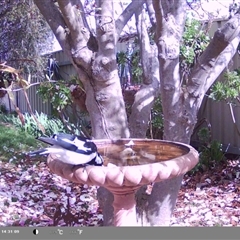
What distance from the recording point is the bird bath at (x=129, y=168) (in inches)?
59.1

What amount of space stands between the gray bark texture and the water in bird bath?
27 cm

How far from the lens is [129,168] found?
4.91 ft

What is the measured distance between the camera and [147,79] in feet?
8.64

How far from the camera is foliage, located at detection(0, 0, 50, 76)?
586cm

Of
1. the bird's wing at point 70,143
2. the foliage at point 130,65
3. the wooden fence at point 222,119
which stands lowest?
the wooden fence at point 222,119

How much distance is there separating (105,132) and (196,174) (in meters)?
1.69

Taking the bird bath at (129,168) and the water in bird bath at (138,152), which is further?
the water in bird bath at (138,152)

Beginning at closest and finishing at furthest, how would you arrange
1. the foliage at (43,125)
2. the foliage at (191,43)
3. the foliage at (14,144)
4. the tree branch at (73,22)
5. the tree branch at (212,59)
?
the tree branch at (73,22)
the tree branch at (212,59)
the foliage at (191,43)
the foliage at (14,144)
the foliage at (43,125)

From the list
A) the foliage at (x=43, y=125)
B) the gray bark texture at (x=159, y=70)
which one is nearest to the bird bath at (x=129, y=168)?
the gray bark texture at (x=159, y=70)

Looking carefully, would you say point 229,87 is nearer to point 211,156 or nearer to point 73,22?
point 211,156

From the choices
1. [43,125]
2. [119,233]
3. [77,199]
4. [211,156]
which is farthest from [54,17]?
[43,125]

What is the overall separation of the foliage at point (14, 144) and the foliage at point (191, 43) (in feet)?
6.39

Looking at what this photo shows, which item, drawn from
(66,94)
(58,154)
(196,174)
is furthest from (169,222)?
(66,94)

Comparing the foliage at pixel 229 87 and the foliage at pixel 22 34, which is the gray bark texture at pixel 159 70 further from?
the foliage at pixel 22 34
